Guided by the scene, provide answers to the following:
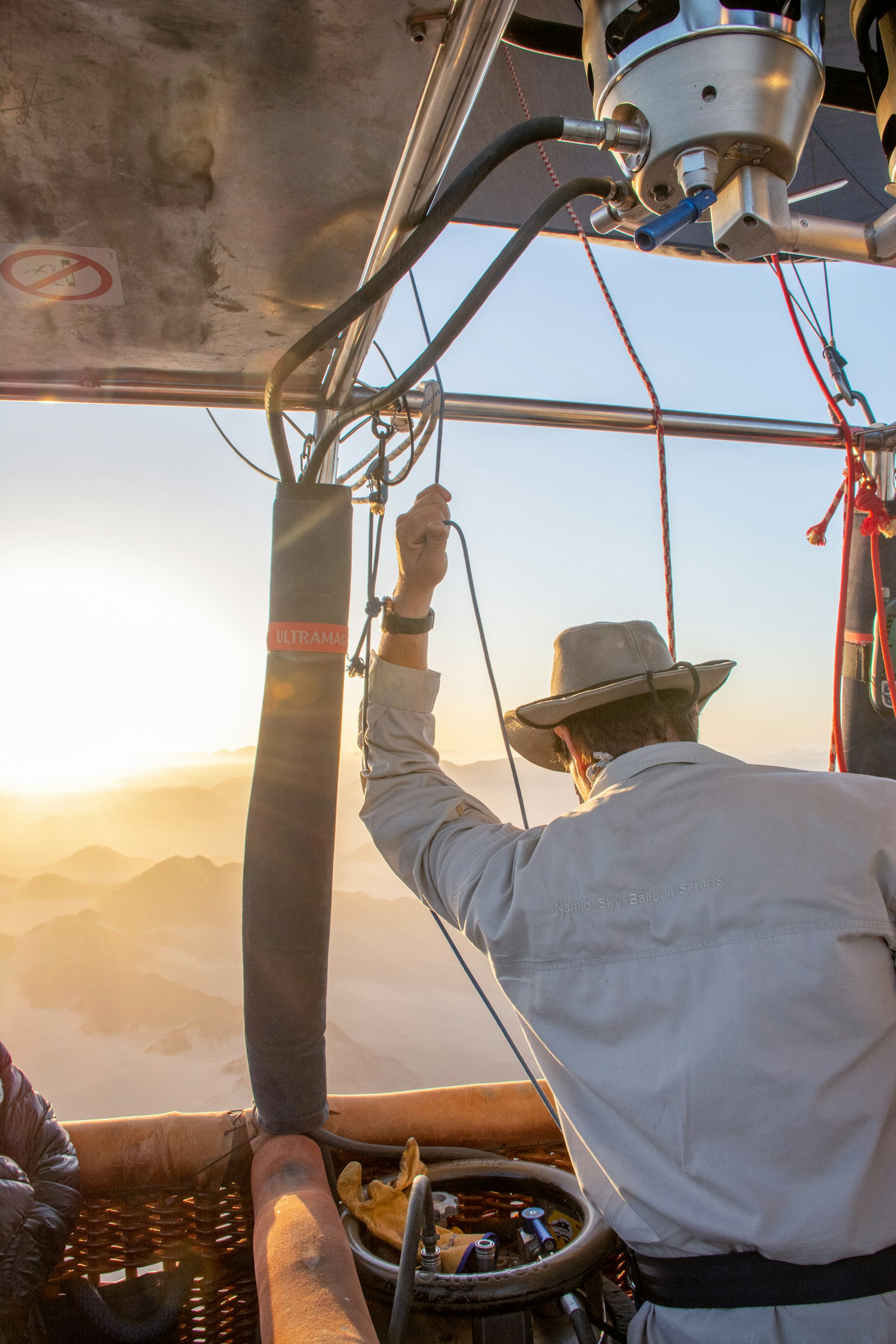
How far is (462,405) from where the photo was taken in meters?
1.70

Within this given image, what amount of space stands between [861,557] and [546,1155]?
1.55 meters

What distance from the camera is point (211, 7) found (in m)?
0.81

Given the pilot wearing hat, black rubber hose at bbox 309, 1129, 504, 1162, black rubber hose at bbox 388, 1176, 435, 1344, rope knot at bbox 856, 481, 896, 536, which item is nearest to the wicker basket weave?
black rubber hose at bbox 309, 1129, 504, 1162

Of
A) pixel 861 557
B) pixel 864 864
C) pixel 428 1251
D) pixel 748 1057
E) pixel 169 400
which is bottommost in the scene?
pixel 428 1251

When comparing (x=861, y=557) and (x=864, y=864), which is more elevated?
(x=861, y=557)

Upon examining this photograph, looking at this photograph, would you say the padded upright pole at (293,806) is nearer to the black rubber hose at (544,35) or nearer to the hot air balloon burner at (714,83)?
the black rubber hose at (544,35)

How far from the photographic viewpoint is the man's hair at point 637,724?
1.12 metres

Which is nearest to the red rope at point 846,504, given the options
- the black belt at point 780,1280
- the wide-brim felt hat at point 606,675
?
the wide-brim felt hat at point 606,675

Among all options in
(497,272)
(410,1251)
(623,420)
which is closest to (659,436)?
(623,420)

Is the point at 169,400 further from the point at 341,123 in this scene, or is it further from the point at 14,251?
the point at 341,123

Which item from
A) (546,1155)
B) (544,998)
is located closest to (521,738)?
(544,998)

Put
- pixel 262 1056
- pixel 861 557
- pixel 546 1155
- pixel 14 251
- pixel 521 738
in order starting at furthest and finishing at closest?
pixel 861 557
pixel 546 1155
pixel 262 1056
pixel 521 738
pixel 14 251

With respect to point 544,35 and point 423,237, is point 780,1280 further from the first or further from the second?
point 544,35

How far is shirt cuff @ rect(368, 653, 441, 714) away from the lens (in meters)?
1.28
